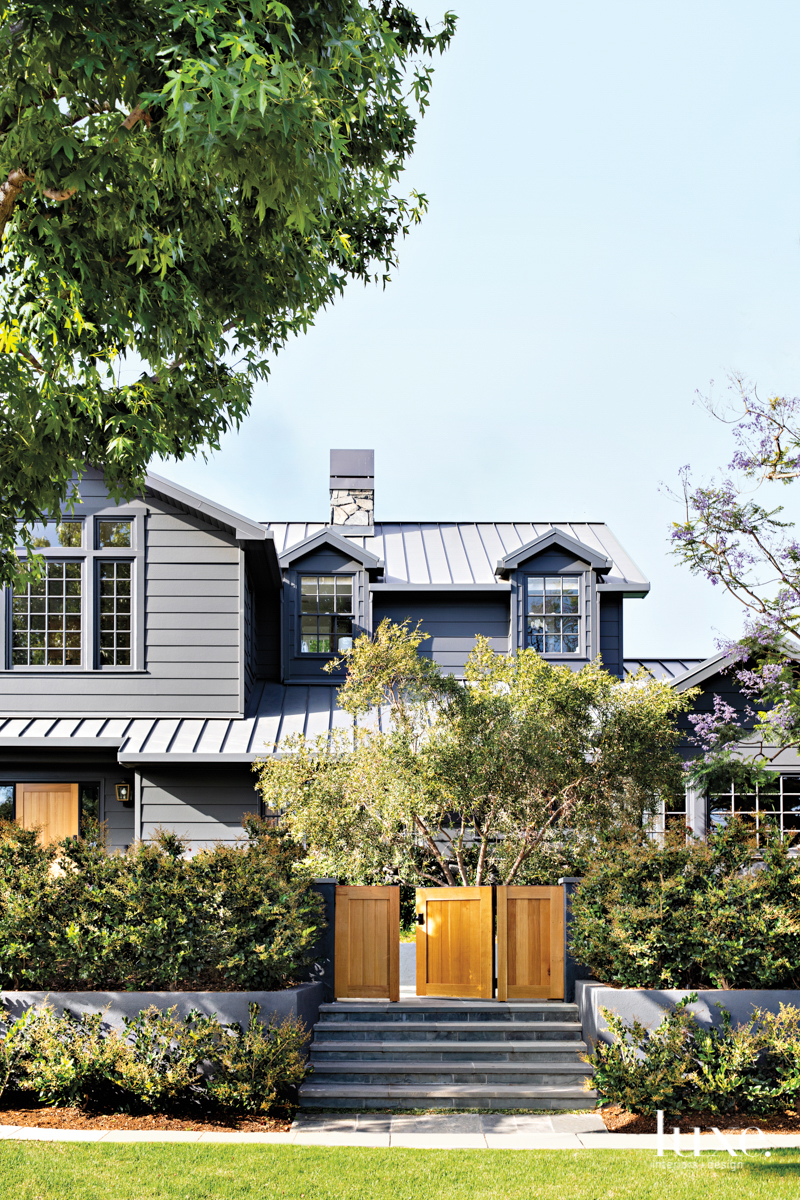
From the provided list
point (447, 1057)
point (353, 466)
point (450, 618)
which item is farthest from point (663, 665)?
point (447, 1057)

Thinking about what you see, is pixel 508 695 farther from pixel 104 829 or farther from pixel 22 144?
pixel 22 144

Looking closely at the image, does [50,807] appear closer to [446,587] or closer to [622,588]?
[446,587]

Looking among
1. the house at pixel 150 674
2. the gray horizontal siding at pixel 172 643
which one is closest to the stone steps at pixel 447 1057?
the house at pixel 150 674

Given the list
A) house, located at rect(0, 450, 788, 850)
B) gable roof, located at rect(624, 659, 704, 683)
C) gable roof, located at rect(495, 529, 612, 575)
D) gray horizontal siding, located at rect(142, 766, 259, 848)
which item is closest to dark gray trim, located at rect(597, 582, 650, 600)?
house, located at rect(0, 450, 788, 850)

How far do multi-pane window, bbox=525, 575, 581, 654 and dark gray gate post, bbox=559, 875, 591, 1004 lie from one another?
710 cm

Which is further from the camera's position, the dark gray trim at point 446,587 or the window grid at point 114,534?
the dark gray trim at point 446,587

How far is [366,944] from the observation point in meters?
9.34

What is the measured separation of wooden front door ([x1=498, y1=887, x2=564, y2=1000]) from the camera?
9227 millimetres

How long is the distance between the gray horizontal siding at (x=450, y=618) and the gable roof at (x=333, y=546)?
723 millimetres

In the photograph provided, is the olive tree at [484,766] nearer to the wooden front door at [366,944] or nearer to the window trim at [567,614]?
the wooden front door at [366,944]

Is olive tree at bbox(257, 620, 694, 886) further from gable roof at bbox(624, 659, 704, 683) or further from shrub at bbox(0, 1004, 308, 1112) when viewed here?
gable roof at bbox(624, 659, 704, 683)

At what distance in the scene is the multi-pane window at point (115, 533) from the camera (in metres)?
14.2

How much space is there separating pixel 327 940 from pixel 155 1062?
7.10 ft

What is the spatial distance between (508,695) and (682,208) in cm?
767
